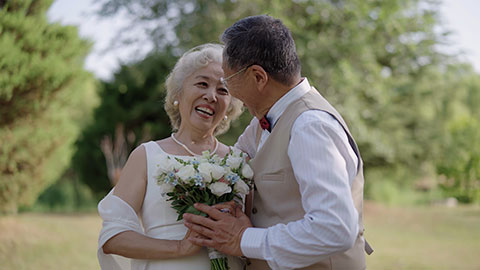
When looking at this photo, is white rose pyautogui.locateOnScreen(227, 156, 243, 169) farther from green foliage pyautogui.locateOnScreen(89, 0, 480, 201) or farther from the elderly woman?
green foliage pyautogui.locateOnScreen(89, 0, 480, 201)

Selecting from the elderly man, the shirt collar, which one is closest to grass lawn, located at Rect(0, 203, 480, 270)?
the elderly man

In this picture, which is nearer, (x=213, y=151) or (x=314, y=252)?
(x=314, y=252)

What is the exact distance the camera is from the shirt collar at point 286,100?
234 cm

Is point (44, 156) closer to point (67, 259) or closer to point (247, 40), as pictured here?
point (67, 259)

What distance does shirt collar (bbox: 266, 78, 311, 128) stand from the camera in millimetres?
2343

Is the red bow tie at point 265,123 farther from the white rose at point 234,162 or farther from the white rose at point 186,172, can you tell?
the white rose at point 186,172

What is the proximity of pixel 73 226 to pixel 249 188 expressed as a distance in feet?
40.2

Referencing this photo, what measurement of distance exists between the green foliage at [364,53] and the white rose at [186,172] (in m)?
11.7

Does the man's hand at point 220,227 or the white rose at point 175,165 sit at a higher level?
the white rose at point 175,165

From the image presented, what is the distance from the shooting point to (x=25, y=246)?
10273 millimetres

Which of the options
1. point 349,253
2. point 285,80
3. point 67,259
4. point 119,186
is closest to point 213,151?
point 119,186

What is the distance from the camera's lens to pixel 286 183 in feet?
7.26

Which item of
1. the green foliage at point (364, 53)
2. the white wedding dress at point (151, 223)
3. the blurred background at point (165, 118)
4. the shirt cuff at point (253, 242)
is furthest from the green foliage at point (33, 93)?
the shirt cuff at point (253, 242)

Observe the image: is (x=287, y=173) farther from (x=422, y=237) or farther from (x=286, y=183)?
(x=422, y=237)
